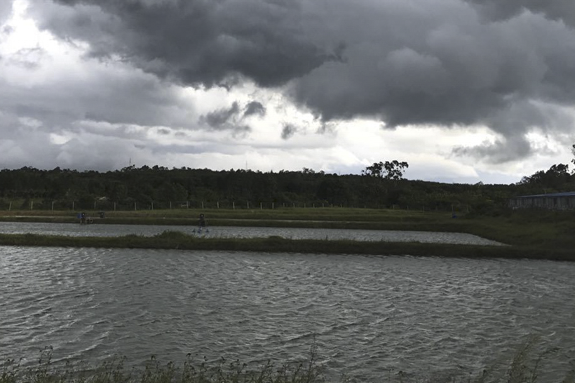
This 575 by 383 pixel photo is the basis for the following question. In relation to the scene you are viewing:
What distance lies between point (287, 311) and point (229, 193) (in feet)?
442

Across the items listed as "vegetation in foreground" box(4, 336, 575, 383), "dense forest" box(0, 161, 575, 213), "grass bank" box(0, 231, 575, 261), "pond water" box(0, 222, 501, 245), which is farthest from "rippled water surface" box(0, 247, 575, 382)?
"dense forest" box(0, 161, 575, 213)

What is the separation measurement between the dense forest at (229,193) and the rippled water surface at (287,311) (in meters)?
69.6

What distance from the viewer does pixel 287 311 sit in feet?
66.6

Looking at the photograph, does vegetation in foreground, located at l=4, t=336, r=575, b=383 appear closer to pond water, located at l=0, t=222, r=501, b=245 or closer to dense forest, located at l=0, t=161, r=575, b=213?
pond water, located at l=0, t=222, r=501, b=245

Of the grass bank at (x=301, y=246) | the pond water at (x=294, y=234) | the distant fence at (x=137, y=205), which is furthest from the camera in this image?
the distant fence at (x=137, y=205)

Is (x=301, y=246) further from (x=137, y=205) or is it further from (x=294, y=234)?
(x=137, y=205)

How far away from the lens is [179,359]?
14.4 m

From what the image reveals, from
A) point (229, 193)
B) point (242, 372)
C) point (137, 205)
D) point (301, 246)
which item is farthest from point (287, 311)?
point (229, 193)

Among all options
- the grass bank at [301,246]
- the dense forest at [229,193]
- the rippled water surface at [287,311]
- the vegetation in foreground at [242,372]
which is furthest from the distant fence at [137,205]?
the vegetation in foreground at [242,372]

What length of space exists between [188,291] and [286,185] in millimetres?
152749

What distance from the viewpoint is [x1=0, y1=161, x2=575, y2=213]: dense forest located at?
115312 millimetres

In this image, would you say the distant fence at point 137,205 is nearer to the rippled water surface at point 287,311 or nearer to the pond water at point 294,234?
the pond water at point 294,234

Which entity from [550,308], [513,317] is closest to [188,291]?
[513,317]

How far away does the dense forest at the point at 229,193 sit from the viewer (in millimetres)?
115312
